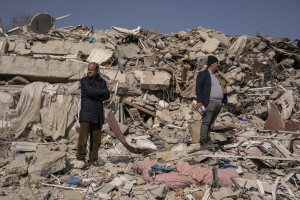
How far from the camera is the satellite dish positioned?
9.34 m

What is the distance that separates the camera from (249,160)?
4957 millimetres

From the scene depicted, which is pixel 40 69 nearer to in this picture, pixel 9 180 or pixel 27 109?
pixel 27 109

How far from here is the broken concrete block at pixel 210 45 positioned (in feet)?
32.0

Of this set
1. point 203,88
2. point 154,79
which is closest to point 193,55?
point 154,79

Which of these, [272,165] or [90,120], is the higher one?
[90,120]

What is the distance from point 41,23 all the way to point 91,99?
22.4ft

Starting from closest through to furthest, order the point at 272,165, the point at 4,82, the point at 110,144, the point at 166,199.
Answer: the point at 166,199 < the point at 272,165 < the point at 110,144 < the point at 4,82

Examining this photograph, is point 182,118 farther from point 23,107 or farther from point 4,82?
point 4,82

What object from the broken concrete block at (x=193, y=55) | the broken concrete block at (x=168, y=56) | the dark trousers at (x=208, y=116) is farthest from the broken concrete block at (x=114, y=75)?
the dark trousers at (x=208, y=116)

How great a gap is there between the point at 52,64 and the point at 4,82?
1517 millimetres

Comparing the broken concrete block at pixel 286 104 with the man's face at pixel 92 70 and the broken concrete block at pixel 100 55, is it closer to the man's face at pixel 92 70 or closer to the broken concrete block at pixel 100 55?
the broken concrete block at pixel 100 55

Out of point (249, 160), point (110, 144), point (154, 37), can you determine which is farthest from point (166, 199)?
point (154, 37)

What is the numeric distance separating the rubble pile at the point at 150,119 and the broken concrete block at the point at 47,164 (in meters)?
0.02

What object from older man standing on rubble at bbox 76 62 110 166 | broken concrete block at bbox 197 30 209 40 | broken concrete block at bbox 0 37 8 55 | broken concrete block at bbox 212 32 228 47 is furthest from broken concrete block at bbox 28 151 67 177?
broken concrete block at bbox 212 32 228 47
